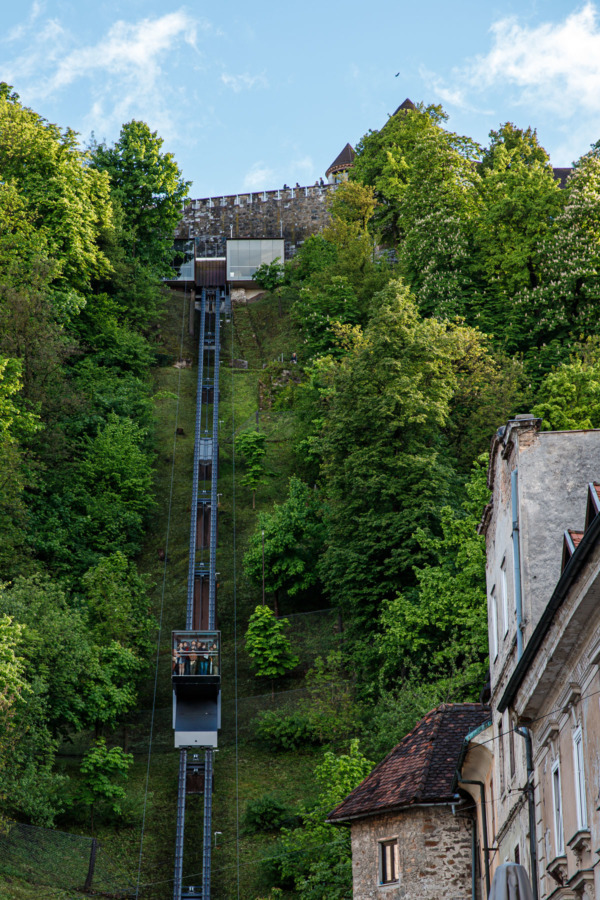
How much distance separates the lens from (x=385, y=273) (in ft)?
227

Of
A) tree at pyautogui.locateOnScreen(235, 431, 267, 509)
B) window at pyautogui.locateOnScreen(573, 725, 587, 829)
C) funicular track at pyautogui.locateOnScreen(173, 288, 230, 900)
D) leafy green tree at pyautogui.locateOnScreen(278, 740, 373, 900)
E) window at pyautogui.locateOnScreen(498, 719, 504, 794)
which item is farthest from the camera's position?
tree at pyautogui.locateOnScreen(235, 431, 267, 509)

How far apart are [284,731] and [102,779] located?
7.07 m

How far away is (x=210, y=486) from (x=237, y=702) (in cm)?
1791

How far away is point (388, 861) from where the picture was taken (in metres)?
25.5

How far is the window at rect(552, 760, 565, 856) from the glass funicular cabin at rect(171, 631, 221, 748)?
2869 cm

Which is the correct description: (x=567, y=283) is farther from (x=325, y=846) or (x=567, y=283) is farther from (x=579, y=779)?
(x=579, y=779)

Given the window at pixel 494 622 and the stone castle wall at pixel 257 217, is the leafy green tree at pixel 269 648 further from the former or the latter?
the stone castle wall at pixel 257 217

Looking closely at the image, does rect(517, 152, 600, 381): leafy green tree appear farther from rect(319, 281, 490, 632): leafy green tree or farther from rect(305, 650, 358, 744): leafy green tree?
rect(305, 650, 358, 744): leafy green tree

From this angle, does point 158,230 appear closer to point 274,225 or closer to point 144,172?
point 144,172

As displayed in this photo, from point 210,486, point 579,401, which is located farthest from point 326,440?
point 210,486

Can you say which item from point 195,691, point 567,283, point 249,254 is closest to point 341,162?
point 249,254

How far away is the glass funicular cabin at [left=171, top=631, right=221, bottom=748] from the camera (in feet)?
143

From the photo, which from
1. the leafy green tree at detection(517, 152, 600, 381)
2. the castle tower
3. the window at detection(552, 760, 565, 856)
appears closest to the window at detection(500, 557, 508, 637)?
the window at detection(552, 760, 565, 856)

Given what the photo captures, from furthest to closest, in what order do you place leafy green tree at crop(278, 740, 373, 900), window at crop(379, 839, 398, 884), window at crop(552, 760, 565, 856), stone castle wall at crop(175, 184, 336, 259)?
stone castle wall at crop(175, 184, 336, 259) < leafy green tree at crop(278, 740, 373, 900) < window at crop(379, 839, 398, 884) < window at crop(552, 760, 565, 856)
